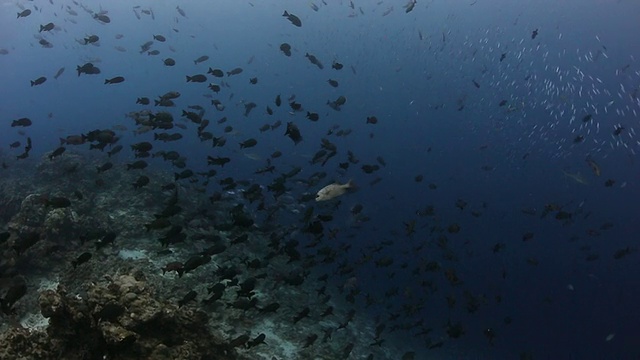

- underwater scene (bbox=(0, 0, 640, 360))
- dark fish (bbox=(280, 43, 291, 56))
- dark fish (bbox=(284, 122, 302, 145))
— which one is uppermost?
dark fish (bbox=(280, 43, 291, 56))

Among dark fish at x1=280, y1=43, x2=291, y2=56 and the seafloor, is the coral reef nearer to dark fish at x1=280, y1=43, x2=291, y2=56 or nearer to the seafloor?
the seafloor

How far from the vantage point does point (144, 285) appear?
6.48 metres

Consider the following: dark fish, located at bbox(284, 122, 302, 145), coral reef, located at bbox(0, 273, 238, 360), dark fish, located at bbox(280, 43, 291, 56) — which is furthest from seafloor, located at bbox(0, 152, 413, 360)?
dark fish, located at bbox(280, 43, 291, 56)

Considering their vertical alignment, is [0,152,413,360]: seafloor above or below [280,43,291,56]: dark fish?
below

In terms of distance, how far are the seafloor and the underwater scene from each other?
0.05 m

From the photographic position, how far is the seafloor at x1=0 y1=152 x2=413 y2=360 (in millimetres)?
5977

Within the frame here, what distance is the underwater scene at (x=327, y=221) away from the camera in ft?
26.3

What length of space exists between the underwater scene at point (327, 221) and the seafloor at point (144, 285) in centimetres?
5

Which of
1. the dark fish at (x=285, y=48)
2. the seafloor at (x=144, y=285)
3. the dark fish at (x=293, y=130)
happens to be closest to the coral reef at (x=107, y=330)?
the seafloor at (x=144, y=285)

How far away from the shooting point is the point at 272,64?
103 meters

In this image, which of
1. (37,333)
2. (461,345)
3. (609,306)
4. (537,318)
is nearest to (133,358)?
(37,333)

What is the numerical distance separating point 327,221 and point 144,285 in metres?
4.37

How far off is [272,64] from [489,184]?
220ft

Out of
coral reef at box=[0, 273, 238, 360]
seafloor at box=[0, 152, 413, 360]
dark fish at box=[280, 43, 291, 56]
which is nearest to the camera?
coral reef at box=[0, 273, 238, 360]
